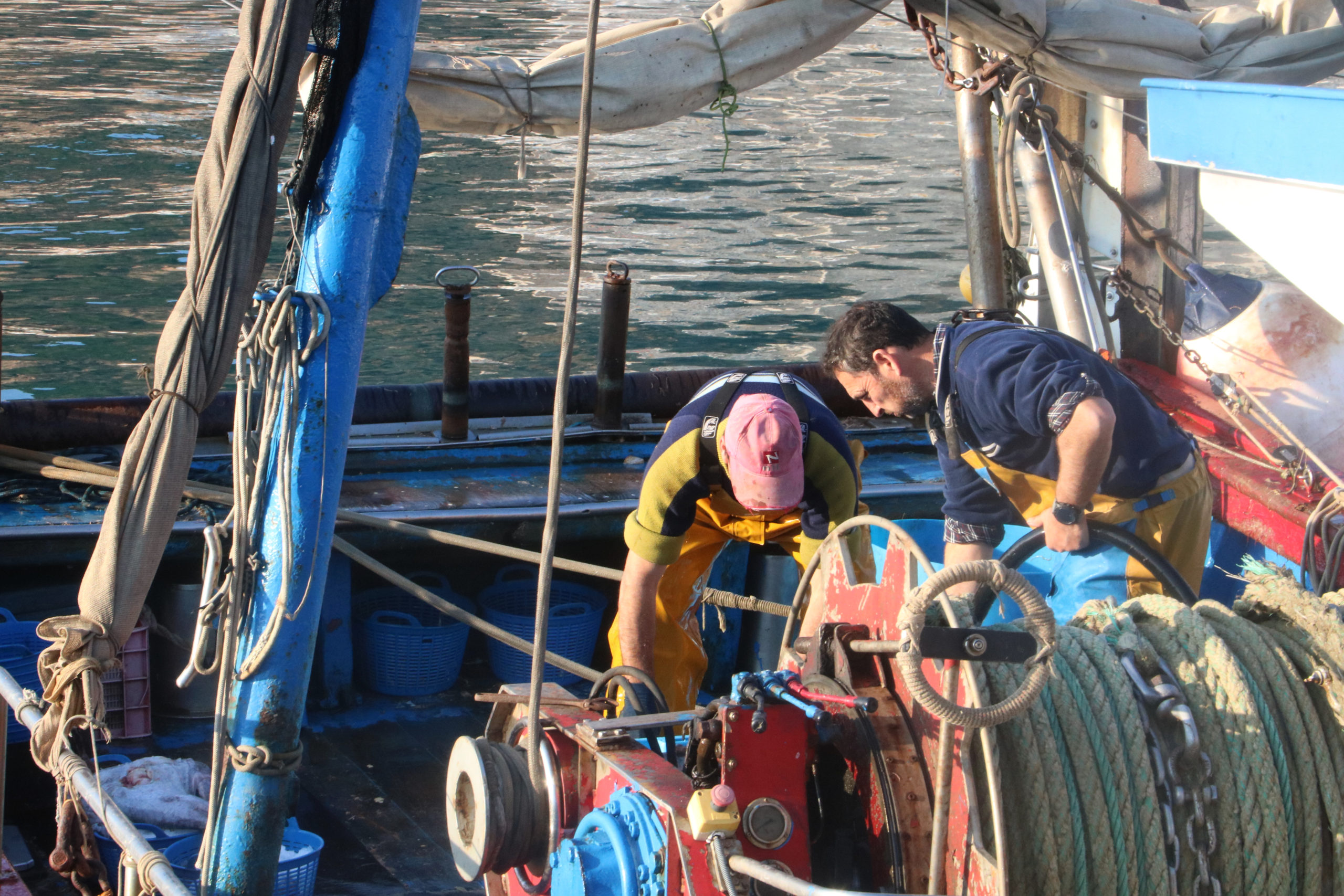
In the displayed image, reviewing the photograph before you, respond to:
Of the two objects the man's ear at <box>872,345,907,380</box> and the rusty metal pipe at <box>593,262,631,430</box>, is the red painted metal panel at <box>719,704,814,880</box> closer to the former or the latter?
Answer: the man's ear at <box>872,345,907,380</box>

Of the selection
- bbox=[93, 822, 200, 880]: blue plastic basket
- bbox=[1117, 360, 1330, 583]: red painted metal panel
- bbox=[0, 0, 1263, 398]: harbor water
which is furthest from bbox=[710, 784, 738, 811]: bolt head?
bbox=[0, 0, 1263, 398]: harbor water

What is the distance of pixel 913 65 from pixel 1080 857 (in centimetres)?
2710

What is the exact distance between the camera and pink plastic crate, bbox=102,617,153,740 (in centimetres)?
527

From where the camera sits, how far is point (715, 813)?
2305 millimetres

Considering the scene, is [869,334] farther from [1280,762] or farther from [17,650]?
[17,650]

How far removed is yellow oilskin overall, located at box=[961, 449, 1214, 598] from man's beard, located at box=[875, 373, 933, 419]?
227mm

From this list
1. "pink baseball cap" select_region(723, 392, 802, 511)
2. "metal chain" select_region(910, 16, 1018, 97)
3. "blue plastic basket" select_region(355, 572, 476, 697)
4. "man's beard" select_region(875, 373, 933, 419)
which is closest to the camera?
"pink baseball cap" select_region(723, 392, 802, 511)

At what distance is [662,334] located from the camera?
45.2 feet

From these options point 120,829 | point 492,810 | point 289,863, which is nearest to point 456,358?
point 289,863

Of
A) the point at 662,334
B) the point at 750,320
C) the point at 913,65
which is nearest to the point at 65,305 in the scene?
the point at 662,334

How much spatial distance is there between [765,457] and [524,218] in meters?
14.5

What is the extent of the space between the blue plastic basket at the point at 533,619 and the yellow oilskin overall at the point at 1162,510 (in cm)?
230

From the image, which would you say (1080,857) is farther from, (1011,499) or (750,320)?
(750,320)

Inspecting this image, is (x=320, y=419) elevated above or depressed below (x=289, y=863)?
above
